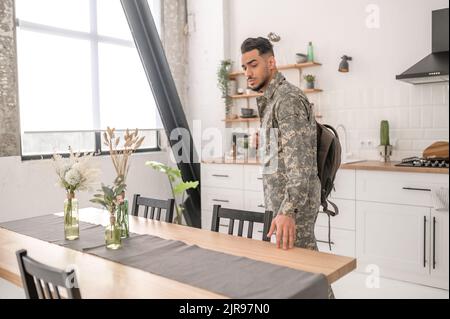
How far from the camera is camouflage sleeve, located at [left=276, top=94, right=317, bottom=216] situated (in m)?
1.78

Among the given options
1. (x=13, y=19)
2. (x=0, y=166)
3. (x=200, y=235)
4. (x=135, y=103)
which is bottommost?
(x=200, y=235)

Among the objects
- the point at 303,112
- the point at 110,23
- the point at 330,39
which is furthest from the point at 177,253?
the point at 110,23

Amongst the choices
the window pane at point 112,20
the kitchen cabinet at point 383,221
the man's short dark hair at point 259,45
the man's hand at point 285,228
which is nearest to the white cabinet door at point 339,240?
the kitchen cabinet at point 383,221

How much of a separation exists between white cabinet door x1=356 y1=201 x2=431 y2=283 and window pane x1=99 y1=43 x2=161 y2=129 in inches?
104

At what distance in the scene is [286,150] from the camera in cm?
185

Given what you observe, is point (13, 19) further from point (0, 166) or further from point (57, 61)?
point (0, 166)

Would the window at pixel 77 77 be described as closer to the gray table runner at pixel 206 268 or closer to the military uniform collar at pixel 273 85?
the gray table runner at pixel 206 268

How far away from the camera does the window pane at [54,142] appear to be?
3.86m

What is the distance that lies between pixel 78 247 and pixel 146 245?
30 cm

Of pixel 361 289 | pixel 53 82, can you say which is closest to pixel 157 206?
pixel 361 289

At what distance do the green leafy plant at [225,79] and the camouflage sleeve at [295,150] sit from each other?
3.01m

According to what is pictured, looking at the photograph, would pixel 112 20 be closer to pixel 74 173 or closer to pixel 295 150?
pixel 74 173

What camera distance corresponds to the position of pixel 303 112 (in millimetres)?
1902

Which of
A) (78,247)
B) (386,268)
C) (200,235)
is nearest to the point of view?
(78,247)
